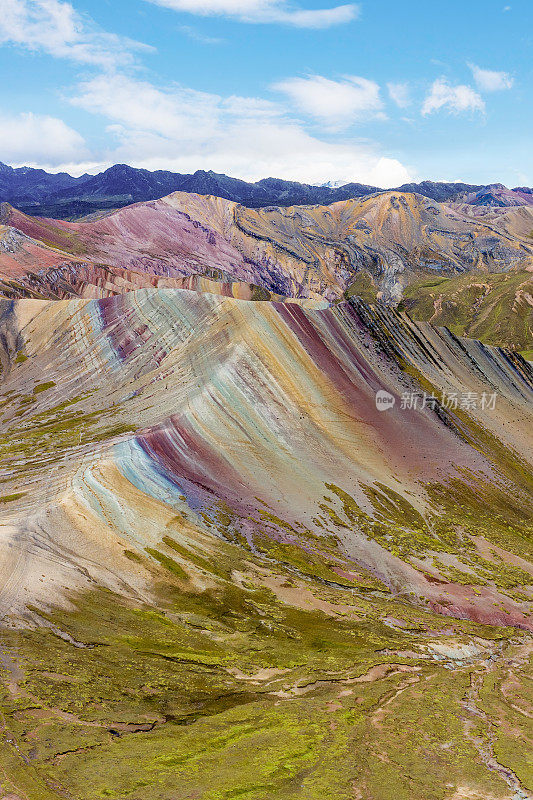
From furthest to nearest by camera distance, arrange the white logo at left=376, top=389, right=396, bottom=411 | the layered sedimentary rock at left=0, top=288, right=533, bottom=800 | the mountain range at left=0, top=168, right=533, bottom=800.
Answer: the white logo at left=376, top=389, right=396, bottom=411
the layered sedimentary rock at left=0, top=288, right=533, bottom=800
the mountain range at left=0, top=168, right=533, bottom=800

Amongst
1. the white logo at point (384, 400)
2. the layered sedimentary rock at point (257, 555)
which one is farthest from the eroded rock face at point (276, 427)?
the white logo at point (384, 400)

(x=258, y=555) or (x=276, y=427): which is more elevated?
(x=276, y=427)

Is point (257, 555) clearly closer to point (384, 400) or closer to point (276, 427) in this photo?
point (276, 427)

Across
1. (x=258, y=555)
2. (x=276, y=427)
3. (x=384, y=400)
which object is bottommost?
(x=258, y=555)

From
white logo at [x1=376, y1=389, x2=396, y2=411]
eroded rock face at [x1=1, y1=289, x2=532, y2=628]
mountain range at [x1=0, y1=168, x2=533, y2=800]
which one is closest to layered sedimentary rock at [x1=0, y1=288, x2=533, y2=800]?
mountain range at [x1=0, y1=168, x2=533, y2=800]

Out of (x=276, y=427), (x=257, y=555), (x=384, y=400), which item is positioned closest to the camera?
(x=257, y=555)

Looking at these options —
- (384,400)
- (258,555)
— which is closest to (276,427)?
(384,400)

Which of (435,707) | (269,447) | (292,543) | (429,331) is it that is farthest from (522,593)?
(429,331)

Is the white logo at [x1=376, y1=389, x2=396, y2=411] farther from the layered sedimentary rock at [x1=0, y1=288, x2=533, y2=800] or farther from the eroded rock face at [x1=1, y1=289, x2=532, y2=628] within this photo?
the layered sedimentary rock at [x1=0, y1=288, x2=533, y2=800]

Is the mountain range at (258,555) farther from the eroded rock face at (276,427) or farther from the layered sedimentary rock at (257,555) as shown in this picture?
the eroded rock face at (276,427)
